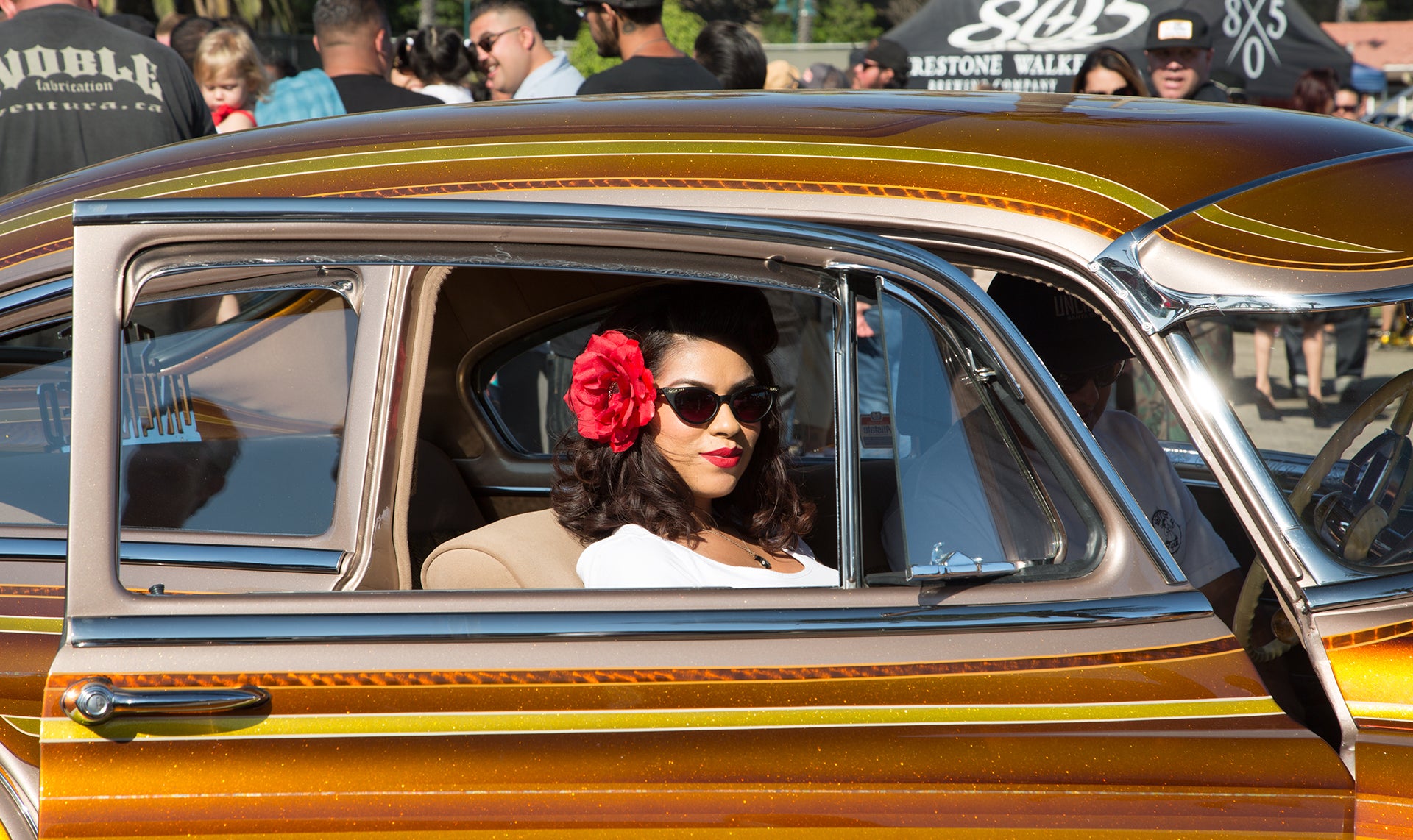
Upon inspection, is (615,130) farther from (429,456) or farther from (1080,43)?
(1080,43)

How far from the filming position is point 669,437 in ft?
6.73

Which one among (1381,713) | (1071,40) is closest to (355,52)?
(1381,713)

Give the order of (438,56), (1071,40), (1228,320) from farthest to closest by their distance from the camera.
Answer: (1071,40) < (438,56) < (1228,320)

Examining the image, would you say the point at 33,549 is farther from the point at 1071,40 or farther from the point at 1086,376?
the point at 1071,40

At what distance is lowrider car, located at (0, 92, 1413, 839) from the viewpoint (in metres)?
1.41

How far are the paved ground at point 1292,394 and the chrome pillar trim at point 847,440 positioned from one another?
3663mm

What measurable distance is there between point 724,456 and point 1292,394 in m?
6.49

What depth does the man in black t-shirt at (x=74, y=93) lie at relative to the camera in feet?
11.8

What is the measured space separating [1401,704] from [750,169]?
1.14 m

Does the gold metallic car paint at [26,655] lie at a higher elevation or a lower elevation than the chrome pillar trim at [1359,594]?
lower

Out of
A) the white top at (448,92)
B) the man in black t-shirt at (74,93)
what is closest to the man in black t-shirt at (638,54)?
the man in black t-shirt at (74,93)

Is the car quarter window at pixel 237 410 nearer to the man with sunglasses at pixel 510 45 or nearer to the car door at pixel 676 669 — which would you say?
the car door at pixel 676 669

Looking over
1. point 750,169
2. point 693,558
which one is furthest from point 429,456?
point 750,169

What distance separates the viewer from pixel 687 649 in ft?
4.84
